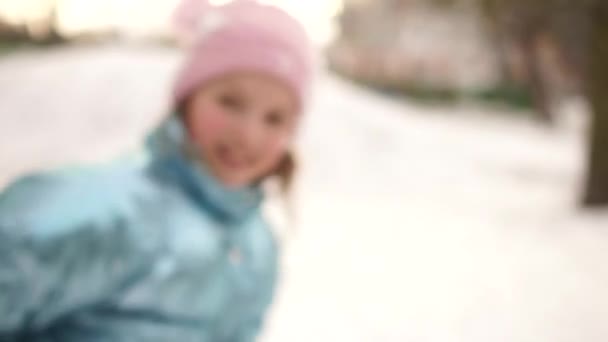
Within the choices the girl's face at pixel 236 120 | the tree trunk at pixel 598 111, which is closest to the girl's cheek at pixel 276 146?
the girl's face at pixel 236 120

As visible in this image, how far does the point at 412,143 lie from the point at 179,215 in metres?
0.49

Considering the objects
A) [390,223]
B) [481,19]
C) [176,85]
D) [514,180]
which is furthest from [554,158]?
[176,85]

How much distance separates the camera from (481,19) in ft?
2.91

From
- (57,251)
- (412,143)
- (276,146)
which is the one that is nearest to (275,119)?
(276,146)

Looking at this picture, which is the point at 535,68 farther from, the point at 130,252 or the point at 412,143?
the point at 130,252

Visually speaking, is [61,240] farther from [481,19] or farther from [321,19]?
[481,19]

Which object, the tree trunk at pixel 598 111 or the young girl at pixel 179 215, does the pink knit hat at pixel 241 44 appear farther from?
the tree trunk at pixel 598 111

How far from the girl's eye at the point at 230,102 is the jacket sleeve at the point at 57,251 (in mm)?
80

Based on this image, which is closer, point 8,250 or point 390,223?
point 8,250

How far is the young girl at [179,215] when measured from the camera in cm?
40

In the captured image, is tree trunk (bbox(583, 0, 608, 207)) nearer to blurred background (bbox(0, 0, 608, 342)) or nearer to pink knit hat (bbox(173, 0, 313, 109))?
blurred background (bbox(0, 0, 608, 342))

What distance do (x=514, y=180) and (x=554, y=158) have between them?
7 cm

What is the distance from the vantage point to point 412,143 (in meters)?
0.89

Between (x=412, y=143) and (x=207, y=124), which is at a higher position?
(x=207, y=124)
